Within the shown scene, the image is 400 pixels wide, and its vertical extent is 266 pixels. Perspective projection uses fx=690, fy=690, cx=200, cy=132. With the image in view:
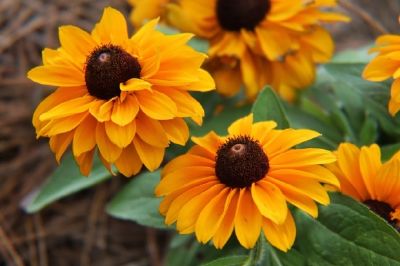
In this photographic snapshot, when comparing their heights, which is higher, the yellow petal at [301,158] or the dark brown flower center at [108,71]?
the dark brown flower center at [108,71]

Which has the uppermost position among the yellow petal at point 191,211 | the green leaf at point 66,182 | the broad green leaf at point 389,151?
the yellow petal at point 191,211

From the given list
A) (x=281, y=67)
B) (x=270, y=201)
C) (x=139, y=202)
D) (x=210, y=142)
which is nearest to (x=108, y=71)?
(x=210, y=142)

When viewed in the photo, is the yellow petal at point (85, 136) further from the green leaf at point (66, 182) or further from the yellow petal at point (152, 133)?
the green leaf at point (66, 182)

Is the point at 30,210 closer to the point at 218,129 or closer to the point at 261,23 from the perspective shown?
the point at 218,129

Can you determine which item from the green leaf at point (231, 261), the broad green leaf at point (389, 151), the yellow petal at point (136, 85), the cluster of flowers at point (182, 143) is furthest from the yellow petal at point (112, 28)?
the broad green leaf at point (389, 151)

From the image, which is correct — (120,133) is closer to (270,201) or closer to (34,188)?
(270,201)

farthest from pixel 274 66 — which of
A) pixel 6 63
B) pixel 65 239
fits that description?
pixel 6 63

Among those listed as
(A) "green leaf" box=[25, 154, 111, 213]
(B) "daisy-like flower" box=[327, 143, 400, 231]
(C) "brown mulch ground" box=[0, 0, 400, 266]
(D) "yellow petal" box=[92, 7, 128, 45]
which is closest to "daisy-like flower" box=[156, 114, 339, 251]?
(B) "daisy-like flower" box=[327, 143, 400, 231]
